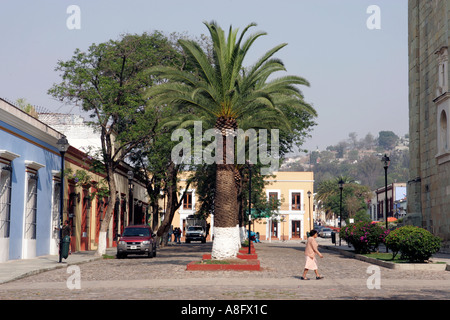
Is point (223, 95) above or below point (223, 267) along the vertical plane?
above

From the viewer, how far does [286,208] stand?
3713 inches

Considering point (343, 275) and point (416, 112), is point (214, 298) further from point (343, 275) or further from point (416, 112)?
point (416, 112)

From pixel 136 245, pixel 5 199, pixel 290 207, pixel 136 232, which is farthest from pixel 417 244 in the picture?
pixel 290 207

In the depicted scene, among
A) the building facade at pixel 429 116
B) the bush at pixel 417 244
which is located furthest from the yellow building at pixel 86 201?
the building facade at pixel 429 116

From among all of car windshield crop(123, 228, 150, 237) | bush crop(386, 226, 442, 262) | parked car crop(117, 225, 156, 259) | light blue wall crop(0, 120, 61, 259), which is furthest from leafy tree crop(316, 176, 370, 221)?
bush crop(386, 226, 442, 262)

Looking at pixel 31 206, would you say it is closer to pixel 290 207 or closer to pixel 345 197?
pixel 290 207

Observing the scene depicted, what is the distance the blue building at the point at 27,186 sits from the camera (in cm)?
2895

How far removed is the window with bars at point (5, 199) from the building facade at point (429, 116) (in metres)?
21.5

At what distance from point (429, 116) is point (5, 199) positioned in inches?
925

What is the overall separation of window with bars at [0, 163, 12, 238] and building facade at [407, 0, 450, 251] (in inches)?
847

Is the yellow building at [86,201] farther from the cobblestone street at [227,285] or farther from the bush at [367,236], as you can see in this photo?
the cobblestone street at [227,285]

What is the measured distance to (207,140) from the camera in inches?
1534
